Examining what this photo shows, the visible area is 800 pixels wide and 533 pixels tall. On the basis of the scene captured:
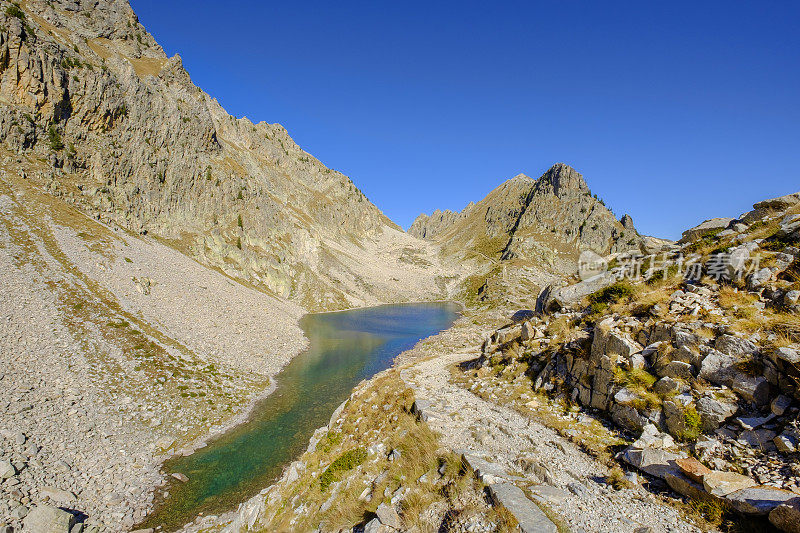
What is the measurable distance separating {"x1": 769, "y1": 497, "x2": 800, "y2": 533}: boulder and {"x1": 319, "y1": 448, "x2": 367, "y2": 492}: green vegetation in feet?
37.1

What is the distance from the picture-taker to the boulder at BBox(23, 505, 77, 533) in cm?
1312

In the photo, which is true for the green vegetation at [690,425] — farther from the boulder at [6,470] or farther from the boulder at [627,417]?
the boulder at [6,470]

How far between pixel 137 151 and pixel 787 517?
101438 millimetres

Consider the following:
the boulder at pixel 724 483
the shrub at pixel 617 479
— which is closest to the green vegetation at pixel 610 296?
the shrub at pixel 617 479

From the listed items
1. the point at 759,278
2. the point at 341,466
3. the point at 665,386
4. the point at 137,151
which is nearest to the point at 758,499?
the point at 665,386

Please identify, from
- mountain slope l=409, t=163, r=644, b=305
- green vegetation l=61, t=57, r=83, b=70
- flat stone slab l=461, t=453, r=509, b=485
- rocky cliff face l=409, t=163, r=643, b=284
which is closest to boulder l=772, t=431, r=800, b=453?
flat stone slab l=461, t=453, r=509, b=485

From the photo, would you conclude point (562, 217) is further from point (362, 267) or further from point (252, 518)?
point (252, 518)

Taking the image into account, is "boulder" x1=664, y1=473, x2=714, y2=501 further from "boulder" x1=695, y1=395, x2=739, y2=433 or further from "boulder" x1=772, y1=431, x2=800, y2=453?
"boulder" x1=695, y1=395, x2=739, y2=433

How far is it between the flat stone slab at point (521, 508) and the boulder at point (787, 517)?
11.7ft

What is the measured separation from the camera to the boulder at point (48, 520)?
43.0ft

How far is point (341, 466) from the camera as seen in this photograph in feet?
43.1

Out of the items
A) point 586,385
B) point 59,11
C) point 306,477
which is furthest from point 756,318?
point 59,11

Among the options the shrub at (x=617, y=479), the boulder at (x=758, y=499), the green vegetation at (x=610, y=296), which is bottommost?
the shrub at (x=617, y=479)

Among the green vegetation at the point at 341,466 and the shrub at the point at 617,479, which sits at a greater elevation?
the shrub at the point at 617,479
